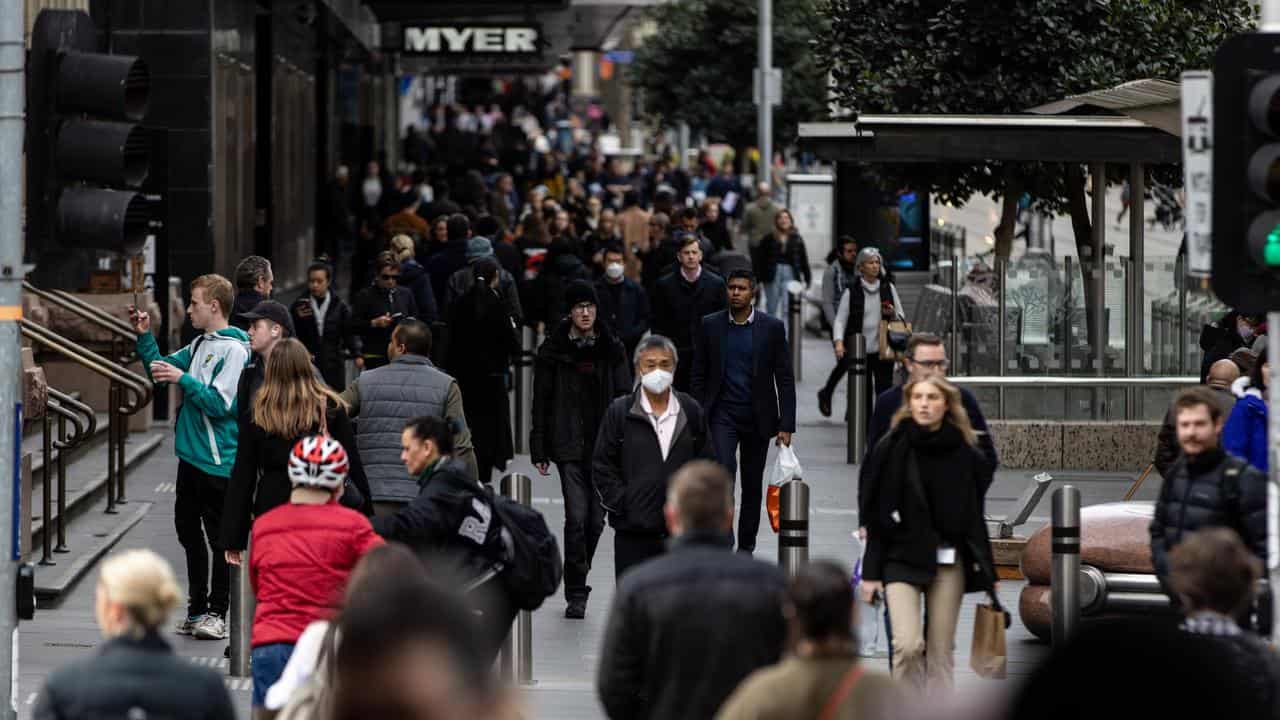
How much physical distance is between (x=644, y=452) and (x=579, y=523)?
160 cm

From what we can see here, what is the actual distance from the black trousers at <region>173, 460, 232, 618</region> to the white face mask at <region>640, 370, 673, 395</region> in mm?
2081

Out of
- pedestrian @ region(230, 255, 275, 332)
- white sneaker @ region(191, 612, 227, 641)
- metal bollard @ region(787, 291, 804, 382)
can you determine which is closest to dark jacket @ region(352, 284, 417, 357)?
pedestrian @ region(230, 255, 275, 332)

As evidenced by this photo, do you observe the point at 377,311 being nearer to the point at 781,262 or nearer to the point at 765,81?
the point at 781,262

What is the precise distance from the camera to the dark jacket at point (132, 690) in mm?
5094

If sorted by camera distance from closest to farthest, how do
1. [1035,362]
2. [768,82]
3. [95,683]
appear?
[95,683] → [1035,362] → [768,82]

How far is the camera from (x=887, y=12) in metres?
22.2

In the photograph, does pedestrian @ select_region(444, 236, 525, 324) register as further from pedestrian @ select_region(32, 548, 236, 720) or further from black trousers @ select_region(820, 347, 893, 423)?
pedestrian @ select_region(32, 548, 236, 720)

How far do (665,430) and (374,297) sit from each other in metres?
6.29

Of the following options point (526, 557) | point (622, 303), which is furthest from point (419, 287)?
point (526, 557)

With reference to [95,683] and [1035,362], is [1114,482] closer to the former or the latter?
[1035,362]

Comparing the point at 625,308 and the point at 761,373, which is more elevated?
the point at 625,308

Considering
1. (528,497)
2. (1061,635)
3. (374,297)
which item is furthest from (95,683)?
(374,297)

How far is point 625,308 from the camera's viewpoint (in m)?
18.2

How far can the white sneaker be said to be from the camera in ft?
36.1
